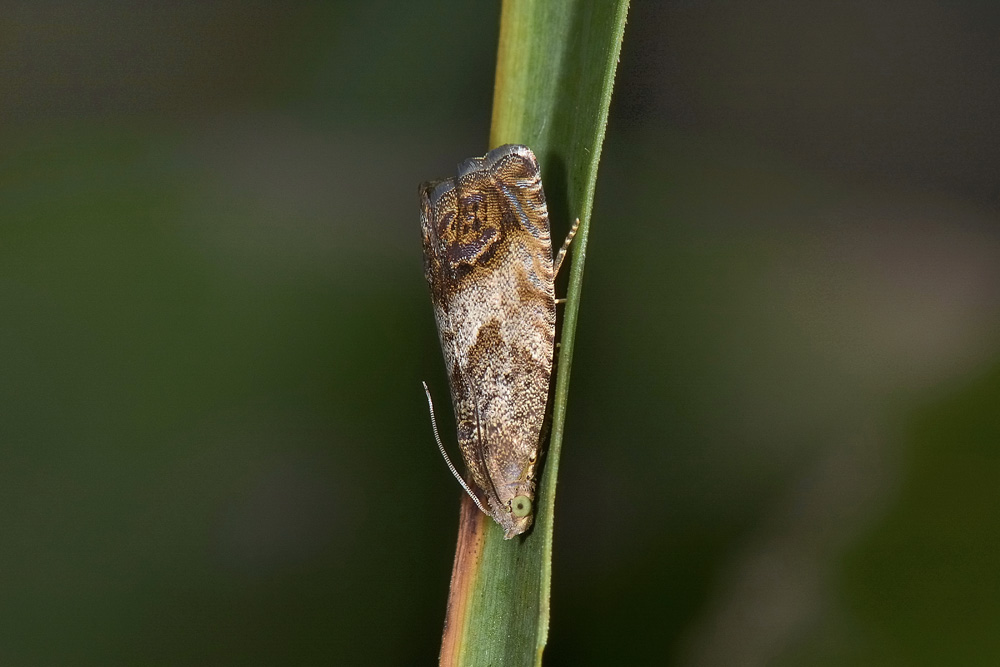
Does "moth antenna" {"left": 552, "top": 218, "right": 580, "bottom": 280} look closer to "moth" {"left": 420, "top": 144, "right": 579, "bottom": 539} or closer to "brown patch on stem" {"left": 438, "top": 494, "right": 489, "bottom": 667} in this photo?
"moth" {"left": 420, "top": 144, "right": 579, "bottom": 539}

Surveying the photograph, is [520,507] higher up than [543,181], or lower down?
lower down

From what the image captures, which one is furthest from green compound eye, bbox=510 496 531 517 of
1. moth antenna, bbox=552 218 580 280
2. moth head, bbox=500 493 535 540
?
moth antenna, bbox=552 218 580 280

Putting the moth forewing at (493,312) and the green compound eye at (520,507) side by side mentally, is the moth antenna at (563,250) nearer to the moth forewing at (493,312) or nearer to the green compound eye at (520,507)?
the moth forewing at (493,312)

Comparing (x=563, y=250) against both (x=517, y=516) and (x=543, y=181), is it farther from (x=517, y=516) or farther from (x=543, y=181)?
(x=517, y=516)

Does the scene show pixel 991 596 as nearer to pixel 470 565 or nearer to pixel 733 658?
pixel 733 658

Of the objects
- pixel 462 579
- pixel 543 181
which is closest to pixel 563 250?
pixel 543 181

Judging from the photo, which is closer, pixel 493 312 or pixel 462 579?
pixel 462 579

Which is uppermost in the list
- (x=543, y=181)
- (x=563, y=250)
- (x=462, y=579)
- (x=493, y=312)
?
(x=543, y=181)
